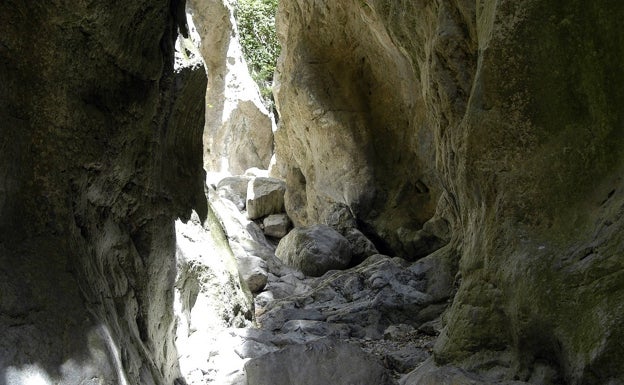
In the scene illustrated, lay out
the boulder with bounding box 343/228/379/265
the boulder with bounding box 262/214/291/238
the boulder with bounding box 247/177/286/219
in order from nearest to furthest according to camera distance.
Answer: the boulder with bounding box 343/228/379/265 < the boulder with bounding box 262/214/291/238 < the boulder with bounding box 247/177/286/219

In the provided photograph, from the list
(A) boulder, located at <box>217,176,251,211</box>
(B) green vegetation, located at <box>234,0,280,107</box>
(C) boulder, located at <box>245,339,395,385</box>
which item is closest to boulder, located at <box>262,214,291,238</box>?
(A) boulder, located at <box>217,176,251,211</box>

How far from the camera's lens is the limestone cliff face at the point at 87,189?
3098 millimetres

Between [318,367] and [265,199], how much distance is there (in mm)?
15145

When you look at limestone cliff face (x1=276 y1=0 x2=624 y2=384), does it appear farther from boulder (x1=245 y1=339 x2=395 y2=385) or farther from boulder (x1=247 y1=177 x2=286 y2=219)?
boulder (x1=247 y1=177 x2=286 y2=219)

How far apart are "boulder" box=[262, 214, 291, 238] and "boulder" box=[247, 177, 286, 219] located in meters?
0.63

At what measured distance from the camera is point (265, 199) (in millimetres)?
20219

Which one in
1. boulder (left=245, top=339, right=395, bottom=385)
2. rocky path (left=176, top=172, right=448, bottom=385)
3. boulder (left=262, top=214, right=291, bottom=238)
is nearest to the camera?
boulder (left=245, top=339, right=395, bottom=385)

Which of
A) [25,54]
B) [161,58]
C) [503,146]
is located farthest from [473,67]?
[25,54]

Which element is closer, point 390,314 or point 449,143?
point 449,143

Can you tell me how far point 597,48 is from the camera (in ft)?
14.1

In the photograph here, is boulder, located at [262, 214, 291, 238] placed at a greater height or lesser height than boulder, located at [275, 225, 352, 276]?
greater

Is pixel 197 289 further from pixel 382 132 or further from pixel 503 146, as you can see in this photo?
pixel 382 132

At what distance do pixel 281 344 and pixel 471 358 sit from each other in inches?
123

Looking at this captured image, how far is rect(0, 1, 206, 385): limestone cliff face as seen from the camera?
10.2 ft
